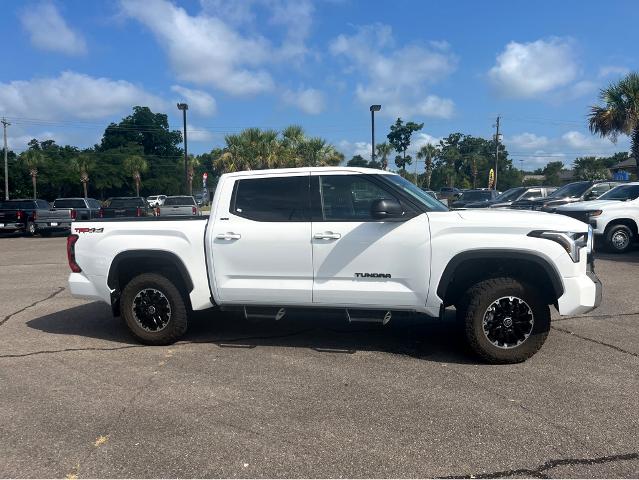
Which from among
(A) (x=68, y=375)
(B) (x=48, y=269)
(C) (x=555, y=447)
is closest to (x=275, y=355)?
(A) (x=68, y=375)

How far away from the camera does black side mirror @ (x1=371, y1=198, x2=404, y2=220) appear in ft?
15.8

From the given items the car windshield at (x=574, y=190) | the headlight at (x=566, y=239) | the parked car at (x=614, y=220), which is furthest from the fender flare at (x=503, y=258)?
the car windshield at (x=574, y=190)

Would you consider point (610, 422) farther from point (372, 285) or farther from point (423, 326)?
→ point (423, 326)

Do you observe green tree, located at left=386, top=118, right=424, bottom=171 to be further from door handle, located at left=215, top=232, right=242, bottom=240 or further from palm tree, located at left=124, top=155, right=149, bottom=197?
door handle, located at left=215, top=232, right=242, bottom=240

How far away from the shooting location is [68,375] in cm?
497

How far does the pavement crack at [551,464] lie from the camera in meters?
3.18

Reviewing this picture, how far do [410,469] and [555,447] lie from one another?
40.8 inches

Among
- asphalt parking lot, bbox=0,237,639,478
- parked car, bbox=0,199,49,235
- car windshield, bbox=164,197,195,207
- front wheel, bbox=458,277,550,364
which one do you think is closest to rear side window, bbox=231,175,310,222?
asphalt parking lot, bbox=0,237,639,478

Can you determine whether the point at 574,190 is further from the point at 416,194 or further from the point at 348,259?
the point at 348,259

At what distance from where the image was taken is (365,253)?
5.08 meters

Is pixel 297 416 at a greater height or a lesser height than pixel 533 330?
lesser

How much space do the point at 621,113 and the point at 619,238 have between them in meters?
12.2

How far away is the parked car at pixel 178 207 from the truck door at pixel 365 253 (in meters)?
16.8


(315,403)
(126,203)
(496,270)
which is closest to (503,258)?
(496,270)
